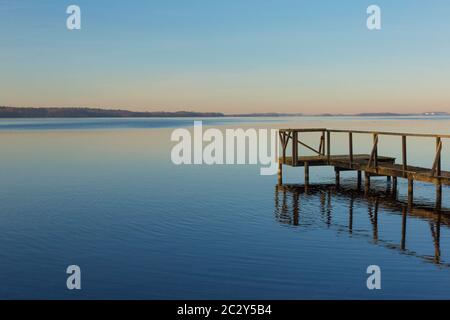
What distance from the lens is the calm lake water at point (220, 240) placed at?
43.8ft

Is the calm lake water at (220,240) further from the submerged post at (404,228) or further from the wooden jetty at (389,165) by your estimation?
the wooden jetty at (389,165)

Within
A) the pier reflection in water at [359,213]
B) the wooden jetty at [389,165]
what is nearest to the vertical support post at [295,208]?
the pier reflection in water at [359,213]

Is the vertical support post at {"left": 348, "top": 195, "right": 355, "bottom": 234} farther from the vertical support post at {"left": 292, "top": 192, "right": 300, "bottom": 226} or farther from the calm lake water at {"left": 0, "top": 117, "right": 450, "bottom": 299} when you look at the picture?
the vertical support post at {"left": 292, "top": 192, "right": 300, "bottom": 226}

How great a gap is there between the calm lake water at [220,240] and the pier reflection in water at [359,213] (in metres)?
0.05

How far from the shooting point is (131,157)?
50.5 m

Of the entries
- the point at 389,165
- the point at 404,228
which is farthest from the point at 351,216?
the point at 389,165

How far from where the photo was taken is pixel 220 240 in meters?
17.8

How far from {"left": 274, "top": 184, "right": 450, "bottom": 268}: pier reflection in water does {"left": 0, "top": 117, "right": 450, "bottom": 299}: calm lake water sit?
0.17ft

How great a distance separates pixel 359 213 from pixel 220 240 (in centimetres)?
738

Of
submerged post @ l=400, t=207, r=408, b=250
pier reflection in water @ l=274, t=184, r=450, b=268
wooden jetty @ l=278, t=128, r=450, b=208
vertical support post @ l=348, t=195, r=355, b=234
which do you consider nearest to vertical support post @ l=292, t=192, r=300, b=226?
pier reflection in water @ l=274, t=184, r=450, b=268
